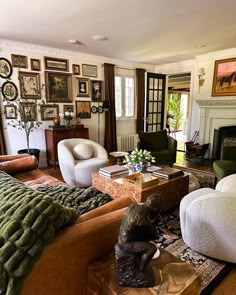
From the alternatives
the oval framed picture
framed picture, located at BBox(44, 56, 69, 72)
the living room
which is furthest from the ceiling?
the oval framed picture

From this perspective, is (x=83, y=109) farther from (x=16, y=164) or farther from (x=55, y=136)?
(x=16, y=164)

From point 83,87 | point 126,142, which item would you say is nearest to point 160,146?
point 126,142

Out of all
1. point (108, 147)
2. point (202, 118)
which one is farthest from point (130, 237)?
point (202, 118)

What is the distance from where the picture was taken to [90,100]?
492cm

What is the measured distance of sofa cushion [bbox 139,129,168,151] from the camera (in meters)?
4.12

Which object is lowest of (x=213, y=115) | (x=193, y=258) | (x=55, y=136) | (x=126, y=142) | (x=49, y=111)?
(x=193, y=258)

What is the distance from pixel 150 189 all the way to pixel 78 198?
2.66ft

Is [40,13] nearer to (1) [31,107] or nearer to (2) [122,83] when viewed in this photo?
(1) [31,107]

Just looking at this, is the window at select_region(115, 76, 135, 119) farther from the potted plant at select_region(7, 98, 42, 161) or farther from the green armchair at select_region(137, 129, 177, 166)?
the potted plant at select_region(7, 98, 42, 161)

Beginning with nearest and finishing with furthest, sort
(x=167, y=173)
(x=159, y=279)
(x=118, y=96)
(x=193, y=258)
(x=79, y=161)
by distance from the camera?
1. (x=159, y=279)
2. (x=193, y=258)
3. (x=167, y=173)
4. (x=79, y=161)
5. (x=118, y=96)

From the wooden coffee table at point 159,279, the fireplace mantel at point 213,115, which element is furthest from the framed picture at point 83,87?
the wooden coffee table at point 159,279

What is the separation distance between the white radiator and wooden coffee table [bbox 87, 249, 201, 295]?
4.44m

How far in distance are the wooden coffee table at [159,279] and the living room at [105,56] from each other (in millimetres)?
2538

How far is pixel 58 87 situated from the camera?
4359 millimetres
